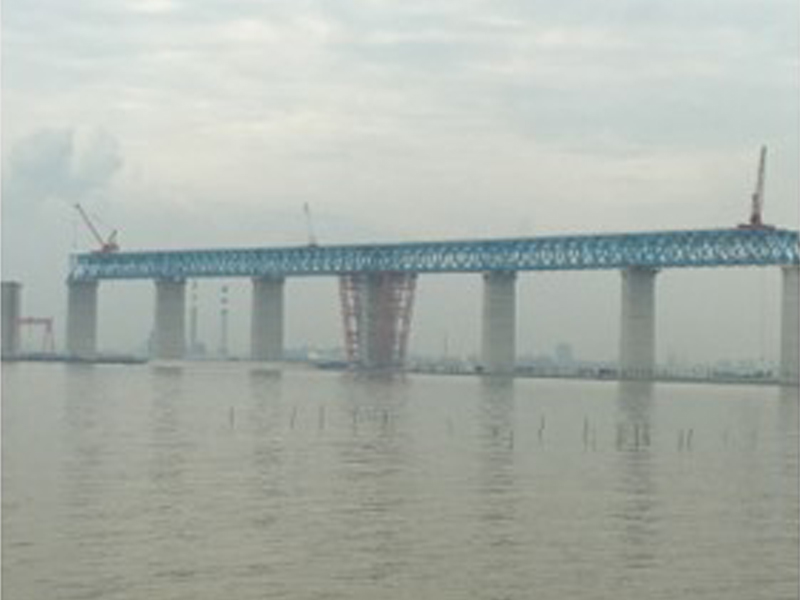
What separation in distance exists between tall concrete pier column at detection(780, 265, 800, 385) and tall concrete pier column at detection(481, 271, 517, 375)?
3405cm

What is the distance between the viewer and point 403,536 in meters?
32.1

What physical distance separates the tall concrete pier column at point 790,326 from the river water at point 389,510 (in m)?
81.2

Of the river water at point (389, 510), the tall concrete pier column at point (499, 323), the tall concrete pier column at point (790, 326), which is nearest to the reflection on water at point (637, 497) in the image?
the river water at point (389, 510)

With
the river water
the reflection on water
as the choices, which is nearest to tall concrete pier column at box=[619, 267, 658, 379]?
the reflection on water

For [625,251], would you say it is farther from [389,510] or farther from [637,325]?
[389,510]

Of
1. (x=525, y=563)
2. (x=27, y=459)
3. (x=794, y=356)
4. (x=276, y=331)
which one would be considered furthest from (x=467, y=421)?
(x=276, y=331)

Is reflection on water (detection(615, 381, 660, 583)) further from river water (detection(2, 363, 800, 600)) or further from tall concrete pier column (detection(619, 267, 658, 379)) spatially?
tall concrete pier column (detection(619, 267, 658, 379))

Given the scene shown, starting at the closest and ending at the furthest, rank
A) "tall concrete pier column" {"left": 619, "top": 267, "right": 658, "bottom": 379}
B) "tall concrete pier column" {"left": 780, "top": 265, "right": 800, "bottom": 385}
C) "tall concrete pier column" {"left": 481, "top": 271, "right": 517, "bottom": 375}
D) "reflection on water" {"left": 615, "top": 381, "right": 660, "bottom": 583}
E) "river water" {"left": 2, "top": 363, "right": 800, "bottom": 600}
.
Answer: "river water" {"left": 2, "top": 363, "right": 800, "bottom": 600}, "reflection on water" {"left": 615, "top": 381, "right": 660, "bottom": 583}, "tall concrete pier column" {"left": 780, "top": 265, "right": 800, "bottom": 385}, "tall concrete pier column" {"left": 619, "top": 267, "right": 658, "bottom": 379}, "tall concrete pier column" {"left": 481, "top": 271, "right": 517, "bottom": 375}

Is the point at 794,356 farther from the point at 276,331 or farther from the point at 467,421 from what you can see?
the point at 467,421

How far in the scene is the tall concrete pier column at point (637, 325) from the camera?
158625 mm

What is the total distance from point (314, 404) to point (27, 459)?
1940 inches

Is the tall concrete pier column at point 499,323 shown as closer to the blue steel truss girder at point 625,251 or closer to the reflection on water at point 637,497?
the blue steel truss girder at point 625,251

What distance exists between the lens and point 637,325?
159 m

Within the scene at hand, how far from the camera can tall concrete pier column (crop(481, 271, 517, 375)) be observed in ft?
574
